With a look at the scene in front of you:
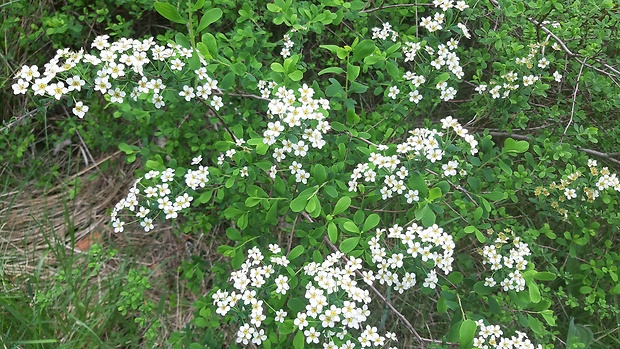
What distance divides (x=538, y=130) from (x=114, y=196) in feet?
8.55

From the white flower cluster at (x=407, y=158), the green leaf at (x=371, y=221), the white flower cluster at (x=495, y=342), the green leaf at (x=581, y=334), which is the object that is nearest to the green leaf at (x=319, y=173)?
the white flower cluster at (x=407, y=158)

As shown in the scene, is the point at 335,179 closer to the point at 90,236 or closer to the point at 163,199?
the point at 163,199

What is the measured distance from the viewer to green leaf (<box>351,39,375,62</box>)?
78.7 inches

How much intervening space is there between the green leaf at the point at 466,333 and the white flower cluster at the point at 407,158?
48 centimetres

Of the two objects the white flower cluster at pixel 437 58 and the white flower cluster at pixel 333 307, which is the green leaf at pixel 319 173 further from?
the white flower cluster at pixel 437 58

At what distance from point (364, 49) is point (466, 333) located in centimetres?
114

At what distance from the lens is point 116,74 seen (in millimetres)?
1736

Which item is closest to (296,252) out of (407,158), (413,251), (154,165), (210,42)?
(413,251)

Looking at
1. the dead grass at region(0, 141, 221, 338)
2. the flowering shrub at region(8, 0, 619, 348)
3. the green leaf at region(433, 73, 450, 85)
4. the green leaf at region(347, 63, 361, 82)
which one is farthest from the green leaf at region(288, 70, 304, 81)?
the dead grass at region(0, 141, 221, 338)

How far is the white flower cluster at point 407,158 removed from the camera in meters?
1.82

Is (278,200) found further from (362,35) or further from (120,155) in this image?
(120,155)

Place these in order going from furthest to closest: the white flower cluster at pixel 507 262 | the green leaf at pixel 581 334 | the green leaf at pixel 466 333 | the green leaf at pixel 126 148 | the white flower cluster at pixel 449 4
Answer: the green leaf at pixel 581 334
the green leaf at pixel 126 148
the white flower cluster at pixel 449 4
the white flower cluster at pixel 507 262
the green leaf at pixel 466 333

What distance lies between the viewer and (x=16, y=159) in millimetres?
3145

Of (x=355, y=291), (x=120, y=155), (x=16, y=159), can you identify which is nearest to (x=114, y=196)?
(x=120, y=155)
